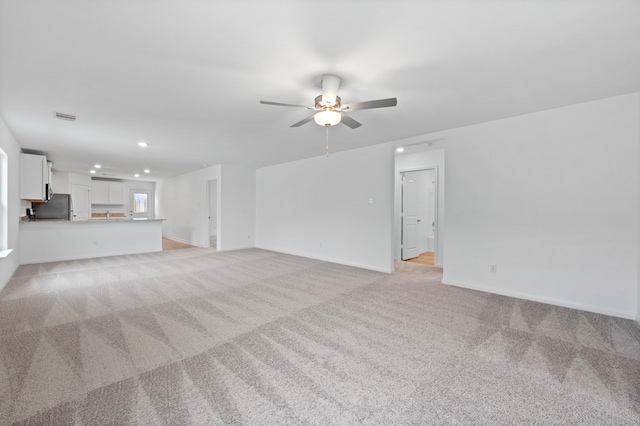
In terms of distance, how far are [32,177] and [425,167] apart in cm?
834

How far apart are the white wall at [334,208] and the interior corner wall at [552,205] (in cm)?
129

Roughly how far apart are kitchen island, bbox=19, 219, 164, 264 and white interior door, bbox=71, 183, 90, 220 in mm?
3416

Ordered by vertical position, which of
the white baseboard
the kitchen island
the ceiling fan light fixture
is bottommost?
the white baseboard

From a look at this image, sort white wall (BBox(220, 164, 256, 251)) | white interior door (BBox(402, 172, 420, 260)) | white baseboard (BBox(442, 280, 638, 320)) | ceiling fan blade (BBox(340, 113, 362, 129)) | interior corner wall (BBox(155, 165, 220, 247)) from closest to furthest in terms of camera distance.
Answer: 1. ceiling fan blade (BBox(340, 113, 362, 129))
2. white baseboard (BBox(442, 280, 638, 320))
3. white interior door (BBox(402, 172, 420, 260))
4. white wall (BBox(220, 164, 256, 251))
5. interior corner wall (BBox(155, 165, 220, 247))

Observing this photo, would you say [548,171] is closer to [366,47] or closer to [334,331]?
[366,47]

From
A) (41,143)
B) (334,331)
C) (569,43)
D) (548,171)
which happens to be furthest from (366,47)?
(41,143)

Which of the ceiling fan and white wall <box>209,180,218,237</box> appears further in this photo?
white wall <box>209,180,218,237</box>

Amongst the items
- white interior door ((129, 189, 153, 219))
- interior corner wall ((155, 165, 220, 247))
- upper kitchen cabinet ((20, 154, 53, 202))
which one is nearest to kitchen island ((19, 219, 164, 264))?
upper kitchen cabinet ((20, 154, 53, 202))

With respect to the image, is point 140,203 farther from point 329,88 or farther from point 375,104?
point 375,104

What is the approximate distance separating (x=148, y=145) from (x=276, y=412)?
5364 mm

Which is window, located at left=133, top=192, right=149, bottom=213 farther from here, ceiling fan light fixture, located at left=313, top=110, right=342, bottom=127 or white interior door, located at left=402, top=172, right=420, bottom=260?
ceiling fan light fixture, located at left=313, top=110, right=342, bottom=127

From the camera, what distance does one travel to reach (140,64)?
2291mm

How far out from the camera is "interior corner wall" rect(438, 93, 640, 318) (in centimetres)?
300

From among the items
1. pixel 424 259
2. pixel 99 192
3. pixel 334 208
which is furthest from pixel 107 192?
pixel 424 259
